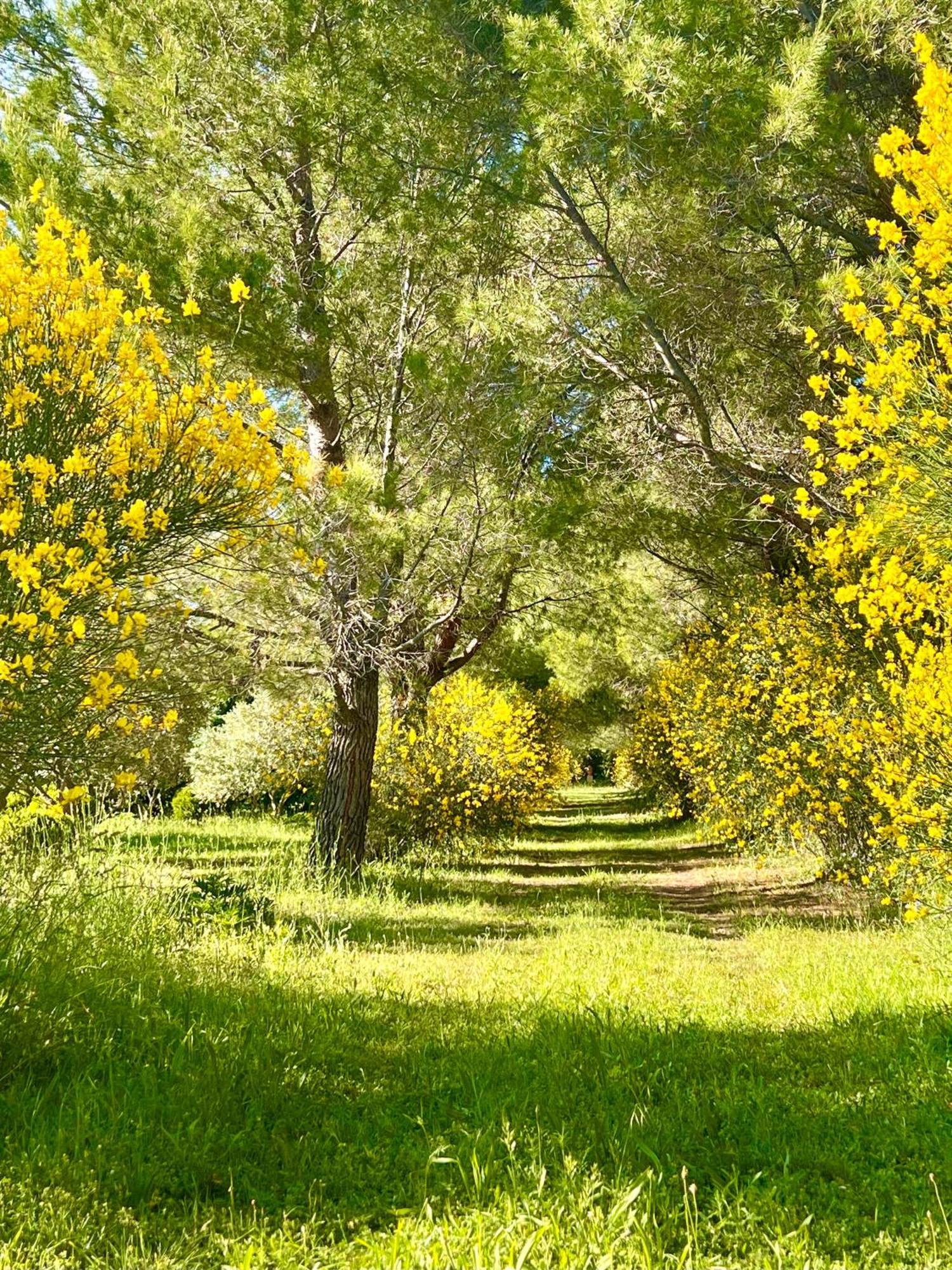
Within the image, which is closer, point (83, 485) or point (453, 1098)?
point (453, 1098)

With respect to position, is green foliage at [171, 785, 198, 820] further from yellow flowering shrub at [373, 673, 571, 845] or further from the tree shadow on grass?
the tree shadow on grass

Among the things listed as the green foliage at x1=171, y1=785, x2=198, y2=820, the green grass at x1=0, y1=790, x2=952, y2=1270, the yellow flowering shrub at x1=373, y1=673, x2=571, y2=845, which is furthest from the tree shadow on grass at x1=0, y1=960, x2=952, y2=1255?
the green foliage at x1=171, y1=785, x2=198, y2=820

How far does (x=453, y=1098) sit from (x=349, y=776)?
4.78 meters

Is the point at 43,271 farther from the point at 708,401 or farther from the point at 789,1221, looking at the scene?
the point at 708,401

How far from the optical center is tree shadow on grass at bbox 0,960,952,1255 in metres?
2.24

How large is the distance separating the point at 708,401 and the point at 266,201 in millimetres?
3593

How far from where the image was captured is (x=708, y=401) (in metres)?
6.66

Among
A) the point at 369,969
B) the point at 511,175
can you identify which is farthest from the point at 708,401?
the point at 369,969

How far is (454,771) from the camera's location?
34.5ft

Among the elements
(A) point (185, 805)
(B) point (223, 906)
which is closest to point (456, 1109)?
(B) point (223, 906)

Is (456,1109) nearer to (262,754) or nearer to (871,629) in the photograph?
(871,629)

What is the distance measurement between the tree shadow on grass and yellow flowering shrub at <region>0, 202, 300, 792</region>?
3.28 feet

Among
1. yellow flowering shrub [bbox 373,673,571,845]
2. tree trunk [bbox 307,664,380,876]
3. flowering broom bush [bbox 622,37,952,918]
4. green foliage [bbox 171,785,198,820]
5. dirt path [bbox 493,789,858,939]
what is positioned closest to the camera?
flowering broom bush [bbox 622,37,952,918]

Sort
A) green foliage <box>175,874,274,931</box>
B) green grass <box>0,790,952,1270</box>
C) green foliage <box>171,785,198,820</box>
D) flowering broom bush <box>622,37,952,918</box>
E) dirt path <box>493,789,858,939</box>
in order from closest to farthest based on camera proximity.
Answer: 1. green grass <box>0,790,952,1270</box>
2. flowering broom bush <box>622,37,952,918</box>
3. green foliage <box>175,874,274,931</box>
4. dirt path <box>493,789,858,939</box>
5. green foliage <box>171,785,198,820</box>
